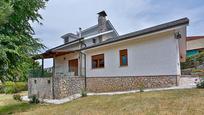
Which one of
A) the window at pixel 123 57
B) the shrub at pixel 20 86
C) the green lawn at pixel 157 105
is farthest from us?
the shrub at pixel 20 86

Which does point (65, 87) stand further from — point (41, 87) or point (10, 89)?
point (10, 89)

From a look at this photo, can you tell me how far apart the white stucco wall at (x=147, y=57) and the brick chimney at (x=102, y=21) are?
8947mm

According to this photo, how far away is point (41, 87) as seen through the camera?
844 inches

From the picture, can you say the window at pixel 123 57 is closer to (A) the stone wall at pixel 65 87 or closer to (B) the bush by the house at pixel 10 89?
(A) the stone wall at pixel 65 87

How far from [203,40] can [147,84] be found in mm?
25829

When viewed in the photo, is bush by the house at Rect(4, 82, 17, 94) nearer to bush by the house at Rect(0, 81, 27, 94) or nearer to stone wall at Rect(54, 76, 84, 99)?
bush by the house at Rect(0, 81, 27, 94)

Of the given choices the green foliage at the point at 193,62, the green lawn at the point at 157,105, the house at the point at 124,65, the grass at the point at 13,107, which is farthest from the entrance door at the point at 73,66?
the green foliage at the point at 193,62

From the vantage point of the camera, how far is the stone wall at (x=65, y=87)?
63.7 ft

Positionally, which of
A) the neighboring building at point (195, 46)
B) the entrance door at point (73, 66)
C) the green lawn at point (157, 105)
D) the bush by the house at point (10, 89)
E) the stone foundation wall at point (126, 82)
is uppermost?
the neighboring building at point (195, 46)

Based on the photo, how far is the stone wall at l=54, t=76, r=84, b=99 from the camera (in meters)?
19.4

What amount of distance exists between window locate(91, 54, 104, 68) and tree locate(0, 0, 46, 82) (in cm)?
628

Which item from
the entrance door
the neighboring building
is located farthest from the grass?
the neighboring building

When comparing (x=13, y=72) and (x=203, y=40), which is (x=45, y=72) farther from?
(x=203, y=40)

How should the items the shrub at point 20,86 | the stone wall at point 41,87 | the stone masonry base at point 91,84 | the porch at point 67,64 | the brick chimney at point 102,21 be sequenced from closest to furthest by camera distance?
1. the stone masonry base at point 91,84
2. the stone wall at point 41,87
3. the porch at point 67,64
4. the brick chimney at point 102,21
5. the shrub at point 20,86
